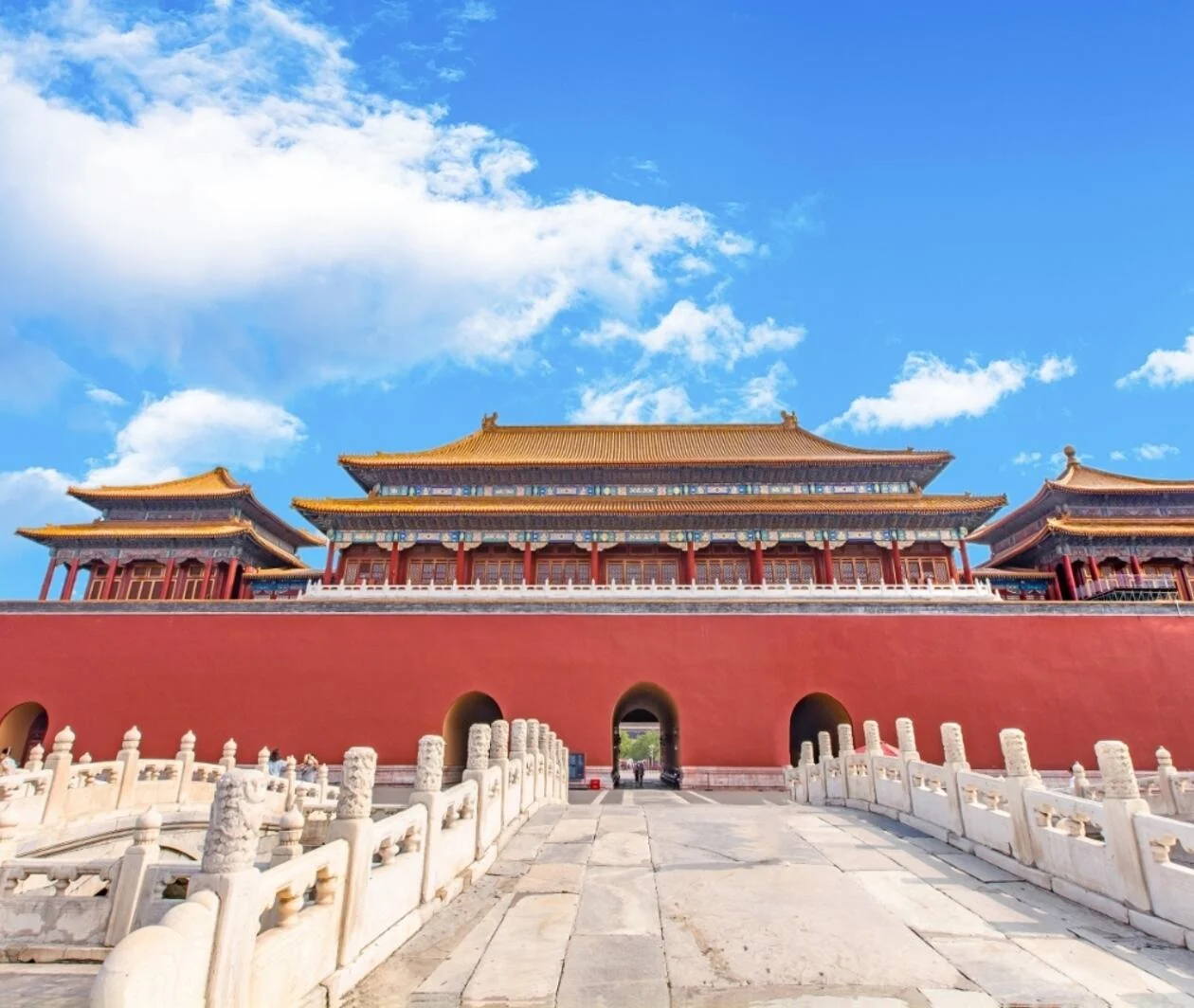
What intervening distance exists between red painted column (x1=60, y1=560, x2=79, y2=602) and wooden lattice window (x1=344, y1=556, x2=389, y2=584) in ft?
29.5

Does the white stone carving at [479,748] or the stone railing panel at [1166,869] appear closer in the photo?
the stone railing panel at [1166,869]

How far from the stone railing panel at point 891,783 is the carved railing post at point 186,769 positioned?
1209 cm

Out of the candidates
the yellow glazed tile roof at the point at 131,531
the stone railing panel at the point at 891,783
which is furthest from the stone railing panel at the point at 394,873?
the yellow glazed tile roof at the point at 131,531

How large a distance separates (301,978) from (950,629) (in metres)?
17.3

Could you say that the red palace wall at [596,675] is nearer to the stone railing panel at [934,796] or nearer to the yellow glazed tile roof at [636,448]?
the yellow glazed tile roof at [636,448]

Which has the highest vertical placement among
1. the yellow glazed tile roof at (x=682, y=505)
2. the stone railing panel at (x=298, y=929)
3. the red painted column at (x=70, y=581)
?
the yellow glazed tile roof at (x=682, y=505)

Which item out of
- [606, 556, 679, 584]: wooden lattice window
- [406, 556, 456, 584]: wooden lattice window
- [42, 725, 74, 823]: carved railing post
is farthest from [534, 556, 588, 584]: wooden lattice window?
[42, 725, 74, 823]: carved railing post

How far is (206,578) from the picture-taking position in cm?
2292

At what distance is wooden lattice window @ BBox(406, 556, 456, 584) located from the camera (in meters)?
21.5

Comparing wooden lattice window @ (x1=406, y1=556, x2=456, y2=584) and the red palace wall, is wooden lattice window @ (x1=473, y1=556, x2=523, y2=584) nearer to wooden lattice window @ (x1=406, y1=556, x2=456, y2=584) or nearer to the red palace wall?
wooden lattice window @ (x1=406, y1=556, x2=456, y2=584)

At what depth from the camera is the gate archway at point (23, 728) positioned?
17.4 metres

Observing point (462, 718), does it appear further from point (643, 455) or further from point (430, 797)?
point (430, 797)

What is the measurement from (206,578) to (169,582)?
1194 mm

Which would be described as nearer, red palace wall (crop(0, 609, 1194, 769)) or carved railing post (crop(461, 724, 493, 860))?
carved railing post (crop(461, 724, 493, 860))
